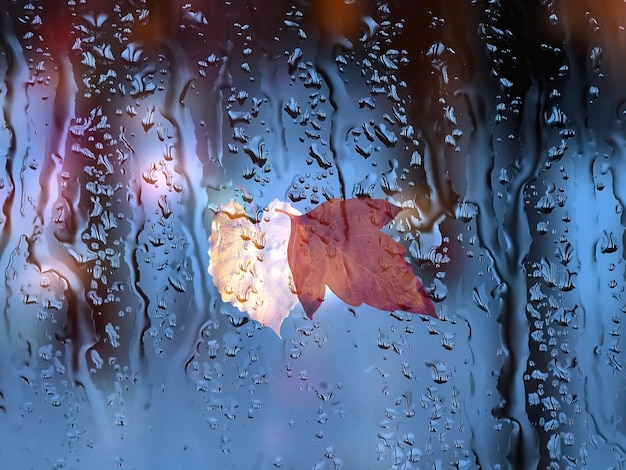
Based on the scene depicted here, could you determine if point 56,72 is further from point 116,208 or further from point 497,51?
point 497,51

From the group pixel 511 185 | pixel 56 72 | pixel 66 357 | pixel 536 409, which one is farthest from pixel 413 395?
pixel 56 72
